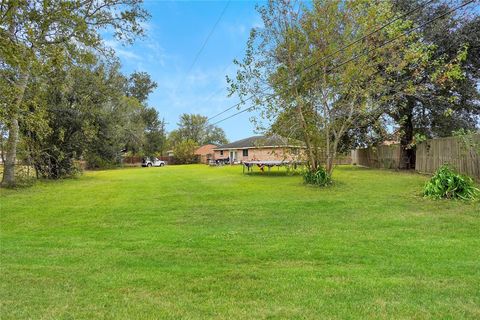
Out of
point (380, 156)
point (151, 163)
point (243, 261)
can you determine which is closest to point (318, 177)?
point (243, 261)

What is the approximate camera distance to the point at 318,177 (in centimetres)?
1488

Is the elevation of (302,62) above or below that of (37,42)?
above

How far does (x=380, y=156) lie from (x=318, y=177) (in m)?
14.7

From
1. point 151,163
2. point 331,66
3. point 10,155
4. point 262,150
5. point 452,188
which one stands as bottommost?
point 452,188

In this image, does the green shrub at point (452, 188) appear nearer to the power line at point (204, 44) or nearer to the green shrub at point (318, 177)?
the green shrub at point (318, 177)

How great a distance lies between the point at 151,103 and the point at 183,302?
55069 mm

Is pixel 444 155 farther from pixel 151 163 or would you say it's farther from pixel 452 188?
pixel 151 163

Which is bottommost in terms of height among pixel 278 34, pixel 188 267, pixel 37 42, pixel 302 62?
pixel 188 267

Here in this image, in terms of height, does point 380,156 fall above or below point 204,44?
below

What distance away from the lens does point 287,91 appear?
15578mm

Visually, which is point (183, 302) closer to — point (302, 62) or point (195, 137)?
point (302, 62)

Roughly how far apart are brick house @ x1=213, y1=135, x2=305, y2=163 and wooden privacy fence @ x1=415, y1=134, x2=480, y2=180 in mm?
5882

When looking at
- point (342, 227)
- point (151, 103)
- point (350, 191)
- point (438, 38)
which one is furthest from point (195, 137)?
point (342, 227)

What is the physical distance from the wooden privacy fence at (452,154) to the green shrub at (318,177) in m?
4.61
